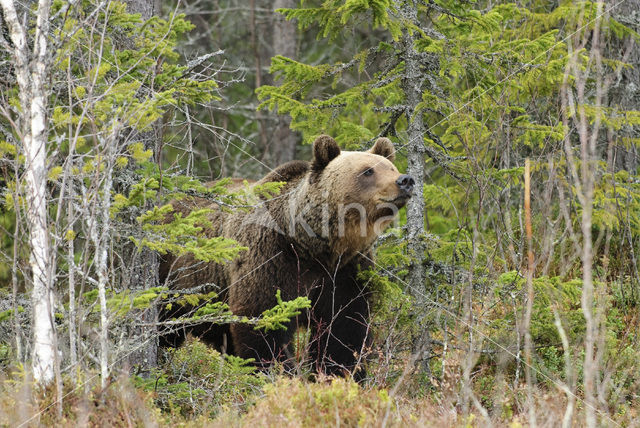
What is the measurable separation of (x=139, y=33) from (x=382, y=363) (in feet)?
10.8

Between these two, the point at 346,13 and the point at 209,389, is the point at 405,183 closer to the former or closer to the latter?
the point at 346,13

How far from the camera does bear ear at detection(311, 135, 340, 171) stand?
7020 millimetres

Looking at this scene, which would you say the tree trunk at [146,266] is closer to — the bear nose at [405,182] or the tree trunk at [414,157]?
the bear nose at [405,182]

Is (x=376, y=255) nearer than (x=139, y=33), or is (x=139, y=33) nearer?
(x=139, y=33)

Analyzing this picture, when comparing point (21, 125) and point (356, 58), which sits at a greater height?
point (356, 58)

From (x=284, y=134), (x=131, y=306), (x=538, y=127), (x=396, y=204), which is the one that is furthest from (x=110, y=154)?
(x=284, y=134)

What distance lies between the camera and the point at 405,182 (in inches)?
256

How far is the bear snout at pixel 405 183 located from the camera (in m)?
6.48

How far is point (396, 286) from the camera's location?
23.4ft

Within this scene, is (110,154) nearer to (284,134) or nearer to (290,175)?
(290,175)

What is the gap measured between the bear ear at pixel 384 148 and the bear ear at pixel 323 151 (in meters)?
0.36

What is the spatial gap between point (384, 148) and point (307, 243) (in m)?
1.15

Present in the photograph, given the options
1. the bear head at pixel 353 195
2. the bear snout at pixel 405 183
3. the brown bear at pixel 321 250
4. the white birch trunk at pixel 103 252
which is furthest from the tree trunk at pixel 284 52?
the white birch trunk at pixel 103 252

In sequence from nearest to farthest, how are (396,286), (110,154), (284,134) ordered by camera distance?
1. (110,154)
2. (396,286)
3. (284,134)
